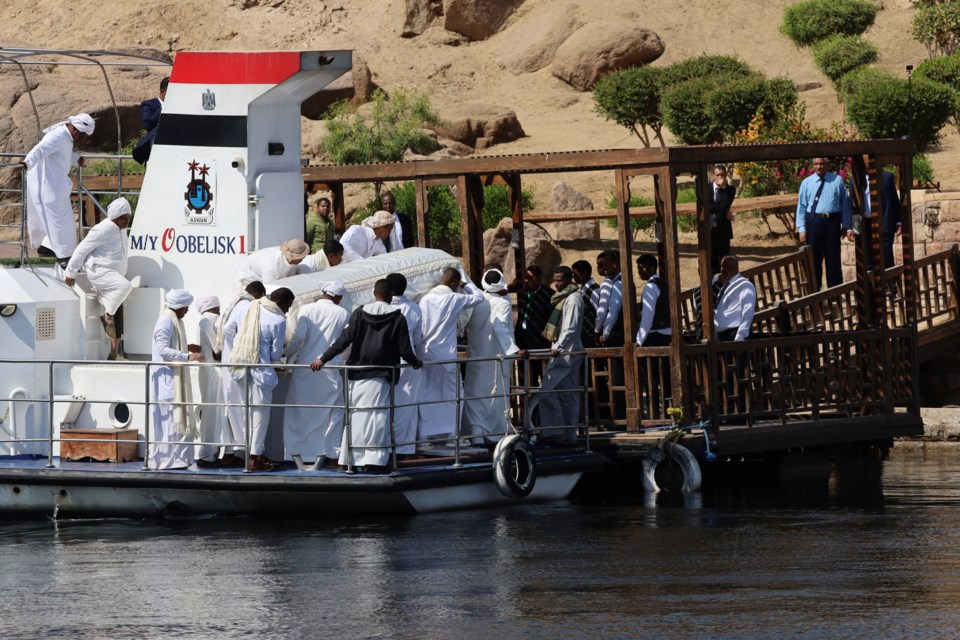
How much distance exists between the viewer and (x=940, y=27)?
132 feet

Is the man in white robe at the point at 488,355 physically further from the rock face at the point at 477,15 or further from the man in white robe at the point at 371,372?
the rock face at the point at 477,15

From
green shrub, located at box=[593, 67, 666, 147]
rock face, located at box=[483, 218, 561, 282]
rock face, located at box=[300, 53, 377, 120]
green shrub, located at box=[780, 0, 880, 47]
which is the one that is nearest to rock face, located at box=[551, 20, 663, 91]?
green shrub, located at box=[780, 0, 880, 47]

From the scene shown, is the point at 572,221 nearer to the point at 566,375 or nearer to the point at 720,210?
the point at 720,210

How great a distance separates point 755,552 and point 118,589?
4477 millimetres

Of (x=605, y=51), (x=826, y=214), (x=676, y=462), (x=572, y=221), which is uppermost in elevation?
(x=605, y=51)

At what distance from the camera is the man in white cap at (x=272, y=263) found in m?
13.9

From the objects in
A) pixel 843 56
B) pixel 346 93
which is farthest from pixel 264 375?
pixel 843 56

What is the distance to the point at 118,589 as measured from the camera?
10.8 m

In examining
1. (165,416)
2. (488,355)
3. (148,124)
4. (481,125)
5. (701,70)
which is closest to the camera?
(165,416)

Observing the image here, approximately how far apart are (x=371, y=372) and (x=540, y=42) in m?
33.1

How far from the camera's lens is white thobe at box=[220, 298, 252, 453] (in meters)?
13.3

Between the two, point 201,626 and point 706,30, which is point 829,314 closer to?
point 201,626

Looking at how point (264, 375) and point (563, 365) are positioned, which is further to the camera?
point (563, 365)

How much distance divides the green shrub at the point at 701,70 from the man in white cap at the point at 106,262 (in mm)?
23600
